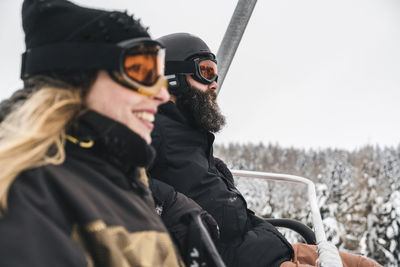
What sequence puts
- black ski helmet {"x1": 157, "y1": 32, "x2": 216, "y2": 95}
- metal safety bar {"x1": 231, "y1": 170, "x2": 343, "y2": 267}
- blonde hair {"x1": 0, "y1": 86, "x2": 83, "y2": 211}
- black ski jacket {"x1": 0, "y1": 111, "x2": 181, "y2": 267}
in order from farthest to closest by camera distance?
1. black ski helmet {"x1": 157, "y1": 32, "x2": 216, "y2": 95}
2. metal safety bar {"x1": 231, "y1": 170, "x2": 343, "y2": 267}
3. blonde hair {"x1": 0, "y1": 86, "x2": 83, "y2": 211}
4. black ski jacket {"x1": 0, "y1": 111, "x2": 181, "y2": 267}

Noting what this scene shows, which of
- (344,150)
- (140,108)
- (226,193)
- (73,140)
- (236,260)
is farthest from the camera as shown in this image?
(344,150)

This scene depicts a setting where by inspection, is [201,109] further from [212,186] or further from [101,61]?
[101,61]

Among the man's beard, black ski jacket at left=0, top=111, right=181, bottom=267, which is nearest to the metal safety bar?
the man's beard

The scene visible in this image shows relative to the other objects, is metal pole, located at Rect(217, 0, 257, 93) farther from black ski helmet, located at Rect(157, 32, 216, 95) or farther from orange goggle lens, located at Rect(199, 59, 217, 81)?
black ski helmet, located at Rect(157, 32, 216, 95)

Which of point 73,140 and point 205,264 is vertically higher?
point 73,140

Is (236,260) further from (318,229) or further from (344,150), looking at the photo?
(344,150)

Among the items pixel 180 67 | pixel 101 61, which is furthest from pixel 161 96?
pixel 180 67

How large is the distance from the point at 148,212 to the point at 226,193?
4.04 feet

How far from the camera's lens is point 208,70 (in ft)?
9.61

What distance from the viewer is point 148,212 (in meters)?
Result: 1.16

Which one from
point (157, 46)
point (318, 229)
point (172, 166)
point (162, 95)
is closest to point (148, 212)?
point (162, 95)

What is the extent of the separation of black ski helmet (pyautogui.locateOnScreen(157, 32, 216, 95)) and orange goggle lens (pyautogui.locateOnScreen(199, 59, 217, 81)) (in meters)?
Answer: 0.10

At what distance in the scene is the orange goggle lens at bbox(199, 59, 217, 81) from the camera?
114 inches

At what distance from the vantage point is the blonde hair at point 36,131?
868 mm
